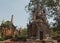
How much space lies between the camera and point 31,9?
39000 mm

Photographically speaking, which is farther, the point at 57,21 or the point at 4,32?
the point at 4,32

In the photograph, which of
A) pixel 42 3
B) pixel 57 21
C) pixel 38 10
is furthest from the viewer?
pixel 42 3

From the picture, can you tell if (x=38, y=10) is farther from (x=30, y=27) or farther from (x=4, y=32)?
(x=4, y=32)

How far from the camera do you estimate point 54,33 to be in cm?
3956

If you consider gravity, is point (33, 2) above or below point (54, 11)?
above

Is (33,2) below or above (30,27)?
above

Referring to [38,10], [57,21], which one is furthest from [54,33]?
[38,10]

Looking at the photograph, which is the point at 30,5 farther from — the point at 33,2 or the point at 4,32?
the point at 4,32

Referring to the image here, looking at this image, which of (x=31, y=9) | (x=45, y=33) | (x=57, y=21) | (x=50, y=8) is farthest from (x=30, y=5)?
(x=45, y=33)

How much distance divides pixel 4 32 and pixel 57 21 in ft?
48.8

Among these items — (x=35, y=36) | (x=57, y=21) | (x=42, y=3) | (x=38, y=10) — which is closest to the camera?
(x=35, y=36)

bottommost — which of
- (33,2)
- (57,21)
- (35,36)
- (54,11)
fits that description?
(35,36)

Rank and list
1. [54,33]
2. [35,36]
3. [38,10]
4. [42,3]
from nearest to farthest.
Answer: [35,36]
[38,10]
[42,3]
[54,33]

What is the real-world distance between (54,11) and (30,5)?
672cm
